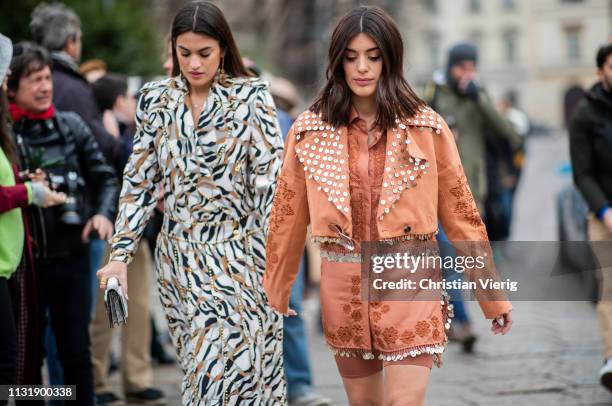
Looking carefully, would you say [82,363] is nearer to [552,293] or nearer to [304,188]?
[304,188]

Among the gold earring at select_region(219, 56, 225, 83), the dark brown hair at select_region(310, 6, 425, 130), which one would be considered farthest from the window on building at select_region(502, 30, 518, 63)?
the dark brown hair at select_region(310, 6, 425, 130)

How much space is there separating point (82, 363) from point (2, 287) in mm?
790

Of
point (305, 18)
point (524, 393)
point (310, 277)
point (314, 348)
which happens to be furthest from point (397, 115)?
point (305, 18)

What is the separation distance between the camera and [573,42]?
9375 centimetres

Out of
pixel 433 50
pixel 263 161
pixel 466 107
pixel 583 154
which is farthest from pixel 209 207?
pixel 433 50

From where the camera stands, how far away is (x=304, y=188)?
13.7ft

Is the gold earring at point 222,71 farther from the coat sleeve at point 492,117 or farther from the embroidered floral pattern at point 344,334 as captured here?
the coat sleeve at point 492,117

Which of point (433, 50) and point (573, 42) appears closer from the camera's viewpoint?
point (573, 42)

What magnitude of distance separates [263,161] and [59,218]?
1377mm

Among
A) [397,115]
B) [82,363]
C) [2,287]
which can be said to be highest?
[397,115]

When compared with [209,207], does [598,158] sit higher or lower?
higher

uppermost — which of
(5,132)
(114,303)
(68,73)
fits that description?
(68,73)

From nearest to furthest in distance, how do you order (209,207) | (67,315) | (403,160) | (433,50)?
(403,160), (209,207), (67,315), (433,50)

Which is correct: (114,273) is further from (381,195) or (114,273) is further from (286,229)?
(381,195)
